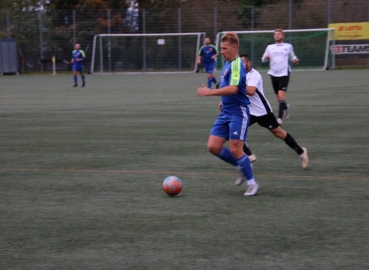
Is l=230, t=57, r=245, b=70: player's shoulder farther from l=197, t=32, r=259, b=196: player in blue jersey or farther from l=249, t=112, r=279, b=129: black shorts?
l=249, t=112, r=279, b=129: black shorts

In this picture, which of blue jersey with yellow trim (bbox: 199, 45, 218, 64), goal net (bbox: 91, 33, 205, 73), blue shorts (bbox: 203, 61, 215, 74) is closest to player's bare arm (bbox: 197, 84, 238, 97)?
blue shorts (bbox: 203, 61, 215, 74)

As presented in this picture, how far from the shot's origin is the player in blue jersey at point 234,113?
702 cm

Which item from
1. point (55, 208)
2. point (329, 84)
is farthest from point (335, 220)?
point (329, 84)

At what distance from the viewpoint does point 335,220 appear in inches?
240

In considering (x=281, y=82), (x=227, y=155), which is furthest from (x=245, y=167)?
(x=281, y=82)

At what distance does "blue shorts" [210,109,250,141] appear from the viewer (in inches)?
284

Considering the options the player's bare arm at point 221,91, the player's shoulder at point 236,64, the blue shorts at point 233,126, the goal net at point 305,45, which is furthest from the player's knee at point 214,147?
the goal net at point 305,45

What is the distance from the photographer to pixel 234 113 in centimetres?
727

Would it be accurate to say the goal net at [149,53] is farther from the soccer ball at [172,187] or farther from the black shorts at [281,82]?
the soccer ball at [172,187]

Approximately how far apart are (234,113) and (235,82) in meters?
0.43

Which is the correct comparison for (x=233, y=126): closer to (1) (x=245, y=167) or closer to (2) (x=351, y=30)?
(1) (x=245, y=167)

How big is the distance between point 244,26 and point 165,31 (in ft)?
15.7

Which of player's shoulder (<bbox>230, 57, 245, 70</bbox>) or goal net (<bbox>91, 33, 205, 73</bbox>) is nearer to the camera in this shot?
player's shoulder (<bbox>230, 57, 245, 70</bbox>)

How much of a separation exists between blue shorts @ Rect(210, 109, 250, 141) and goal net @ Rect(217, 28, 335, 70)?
30.7 meters
